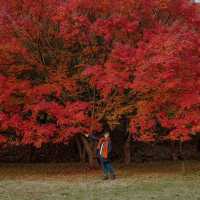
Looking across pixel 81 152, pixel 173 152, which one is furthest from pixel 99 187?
pixel 173 152

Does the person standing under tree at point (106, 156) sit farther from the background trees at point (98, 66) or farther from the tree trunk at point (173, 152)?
the tree trunk at point (173, 152)

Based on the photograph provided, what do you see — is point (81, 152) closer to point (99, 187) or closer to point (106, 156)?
point (106, 156)

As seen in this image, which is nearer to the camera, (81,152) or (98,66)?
(98,66)

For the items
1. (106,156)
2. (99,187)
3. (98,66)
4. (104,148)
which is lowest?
(99,187)

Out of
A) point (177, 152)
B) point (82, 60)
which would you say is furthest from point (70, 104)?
point (177, 152)

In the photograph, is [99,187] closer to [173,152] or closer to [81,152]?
[81,152]

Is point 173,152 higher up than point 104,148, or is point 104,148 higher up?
point 173,152

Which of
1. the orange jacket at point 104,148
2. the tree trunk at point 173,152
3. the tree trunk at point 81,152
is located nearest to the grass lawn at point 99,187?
the orange jacket at point 104,148

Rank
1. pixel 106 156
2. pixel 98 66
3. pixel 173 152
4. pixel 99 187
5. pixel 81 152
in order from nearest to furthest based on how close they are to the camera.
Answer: pixel 99 187
pixel 106 156
pixel 98 66
pixel 81 152
pixel 173 152

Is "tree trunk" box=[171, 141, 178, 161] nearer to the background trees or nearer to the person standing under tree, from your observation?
the background trees

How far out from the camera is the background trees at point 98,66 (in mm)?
18547

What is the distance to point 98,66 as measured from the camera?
19234 millimetres

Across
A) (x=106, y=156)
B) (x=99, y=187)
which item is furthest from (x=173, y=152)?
(x=99, y=187)

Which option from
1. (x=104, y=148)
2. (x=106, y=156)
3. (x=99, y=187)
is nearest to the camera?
(x=99, y=187)
